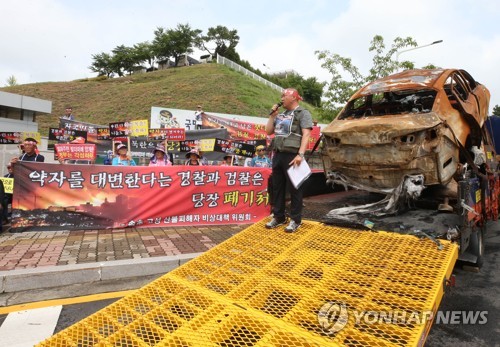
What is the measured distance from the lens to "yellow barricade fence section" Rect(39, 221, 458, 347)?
2.01 metres

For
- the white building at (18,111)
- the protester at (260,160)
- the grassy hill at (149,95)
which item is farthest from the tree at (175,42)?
the protester at (260,160)

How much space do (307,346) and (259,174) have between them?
5.59 metres

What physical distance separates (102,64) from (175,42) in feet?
53.9

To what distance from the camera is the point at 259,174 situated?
24.2 ft

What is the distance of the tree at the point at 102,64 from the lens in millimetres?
66625

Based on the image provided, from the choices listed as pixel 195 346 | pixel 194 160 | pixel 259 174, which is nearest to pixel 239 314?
pixel 195 346

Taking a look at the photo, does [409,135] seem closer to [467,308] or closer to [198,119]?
[467,308]

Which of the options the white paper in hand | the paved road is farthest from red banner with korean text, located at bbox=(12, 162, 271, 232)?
the white paper in hand

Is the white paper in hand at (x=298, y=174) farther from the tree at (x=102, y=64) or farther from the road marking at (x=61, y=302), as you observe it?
the tree at (x=102, y=64)

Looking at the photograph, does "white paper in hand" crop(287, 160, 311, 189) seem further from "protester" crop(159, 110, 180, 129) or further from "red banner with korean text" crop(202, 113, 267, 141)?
"protester" crop(159, 110, 180, 129)

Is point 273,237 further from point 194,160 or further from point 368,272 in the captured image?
point 194,160

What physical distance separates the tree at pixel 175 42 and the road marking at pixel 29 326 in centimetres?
6754

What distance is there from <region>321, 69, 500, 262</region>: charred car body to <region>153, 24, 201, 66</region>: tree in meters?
66.1

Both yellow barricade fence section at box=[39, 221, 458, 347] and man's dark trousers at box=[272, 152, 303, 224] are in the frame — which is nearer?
yellow barricade fence section at box=[39, 221, 458, 347]
